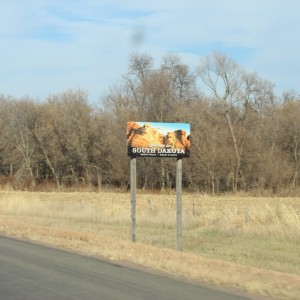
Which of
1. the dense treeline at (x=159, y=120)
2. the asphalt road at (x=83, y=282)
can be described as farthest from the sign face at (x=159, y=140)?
the dense treeline at (x=159, y=120)

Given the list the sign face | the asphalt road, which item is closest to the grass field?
the asphalt road

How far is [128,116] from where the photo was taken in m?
63.4

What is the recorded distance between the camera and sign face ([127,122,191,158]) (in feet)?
47.8

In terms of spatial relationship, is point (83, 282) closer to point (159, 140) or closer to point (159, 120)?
point (159, 140)

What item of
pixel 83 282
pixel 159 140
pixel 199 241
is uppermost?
pixel 159 140

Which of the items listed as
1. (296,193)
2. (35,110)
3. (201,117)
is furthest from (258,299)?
(35,110)

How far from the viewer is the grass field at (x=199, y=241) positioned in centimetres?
975

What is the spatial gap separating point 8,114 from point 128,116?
65.9 ft

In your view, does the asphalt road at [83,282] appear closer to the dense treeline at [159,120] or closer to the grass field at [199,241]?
the grass field at [199,241]

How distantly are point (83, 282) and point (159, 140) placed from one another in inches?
254

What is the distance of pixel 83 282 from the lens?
351 inches

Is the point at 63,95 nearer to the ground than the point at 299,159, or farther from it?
farther from it

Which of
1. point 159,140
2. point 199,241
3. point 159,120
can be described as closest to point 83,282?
point 159,140

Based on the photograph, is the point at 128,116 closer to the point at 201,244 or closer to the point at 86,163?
the point at 86,163
